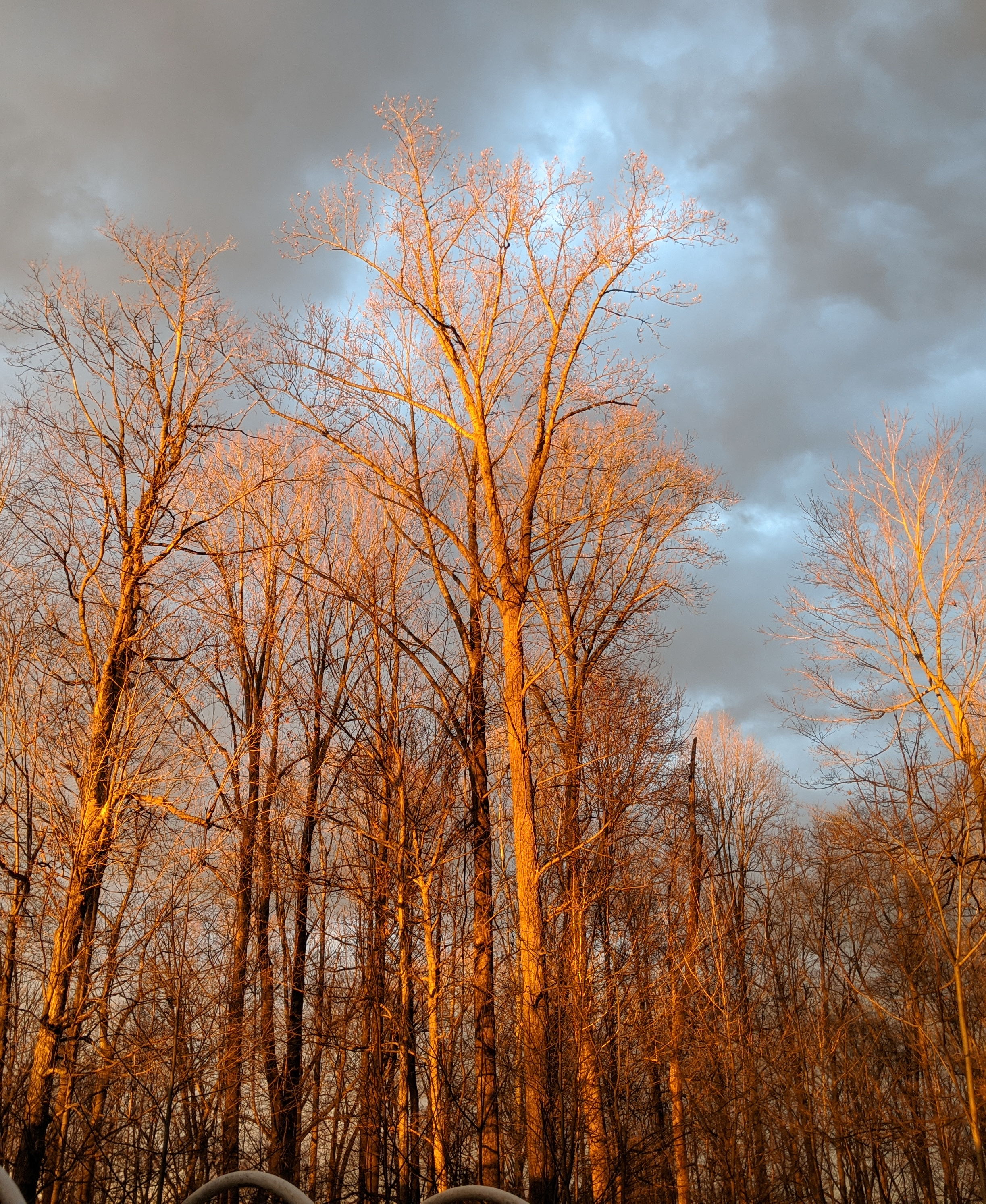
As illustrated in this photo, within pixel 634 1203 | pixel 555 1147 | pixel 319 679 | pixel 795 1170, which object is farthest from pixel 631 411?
pixel 795 1170

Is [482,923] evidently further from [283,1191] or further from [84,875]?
[283,1191]

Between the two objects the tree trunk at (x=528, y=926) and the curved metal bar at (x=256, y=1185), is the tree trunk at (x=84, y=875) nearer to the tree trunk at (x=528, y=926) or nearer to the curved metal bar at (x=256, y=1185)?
the curved metal bar at (x=256, y=1185)

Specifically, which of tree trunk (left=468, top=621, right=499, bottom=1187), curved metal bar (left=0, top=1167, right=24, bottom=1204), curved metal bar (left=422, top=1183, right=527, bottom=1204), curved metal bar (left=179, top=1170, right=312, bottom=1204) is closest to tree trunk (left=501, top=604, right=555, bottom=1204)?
tree trunk (left=468, top=621, right=499, bottom=1187)

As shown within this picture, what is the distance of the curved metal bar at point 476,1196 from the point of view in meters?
5.10

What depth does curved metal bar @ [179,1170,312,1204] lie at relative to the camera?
16.5 ft

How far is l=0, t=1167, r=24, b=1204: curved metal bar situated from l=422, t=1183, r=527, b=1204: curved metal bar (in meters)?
2.36

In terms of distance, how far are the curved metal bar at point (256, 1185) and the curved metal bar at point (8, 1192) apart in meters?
1.45

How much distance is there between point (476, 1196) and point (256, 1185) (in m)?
1.26

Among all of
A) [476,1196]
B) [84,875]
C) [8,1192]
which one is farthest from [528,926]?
[8,1192]

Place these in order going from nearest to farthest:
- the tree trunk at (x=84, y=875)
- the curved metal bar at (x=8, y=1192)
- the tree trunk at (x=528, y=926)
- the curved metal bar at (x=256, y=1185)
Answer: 1. the curved metal bar at (x=8, y=1192)
2. the curved metal bar at (x=256, y=1185)
3. the tree trunk at (x=84, y=875)
4. the tree trunk at (x=528, y=926)

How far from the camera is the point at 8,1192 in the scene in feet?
12.7

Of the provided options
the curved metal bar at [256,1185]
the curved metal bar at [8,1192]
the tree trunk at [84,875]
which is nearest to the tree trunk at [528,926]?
the tree trunk at [84,875]

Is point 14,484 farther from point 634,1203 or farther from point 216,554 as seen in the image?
point 634,1203

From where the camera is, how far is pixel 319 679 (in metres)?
18.1
